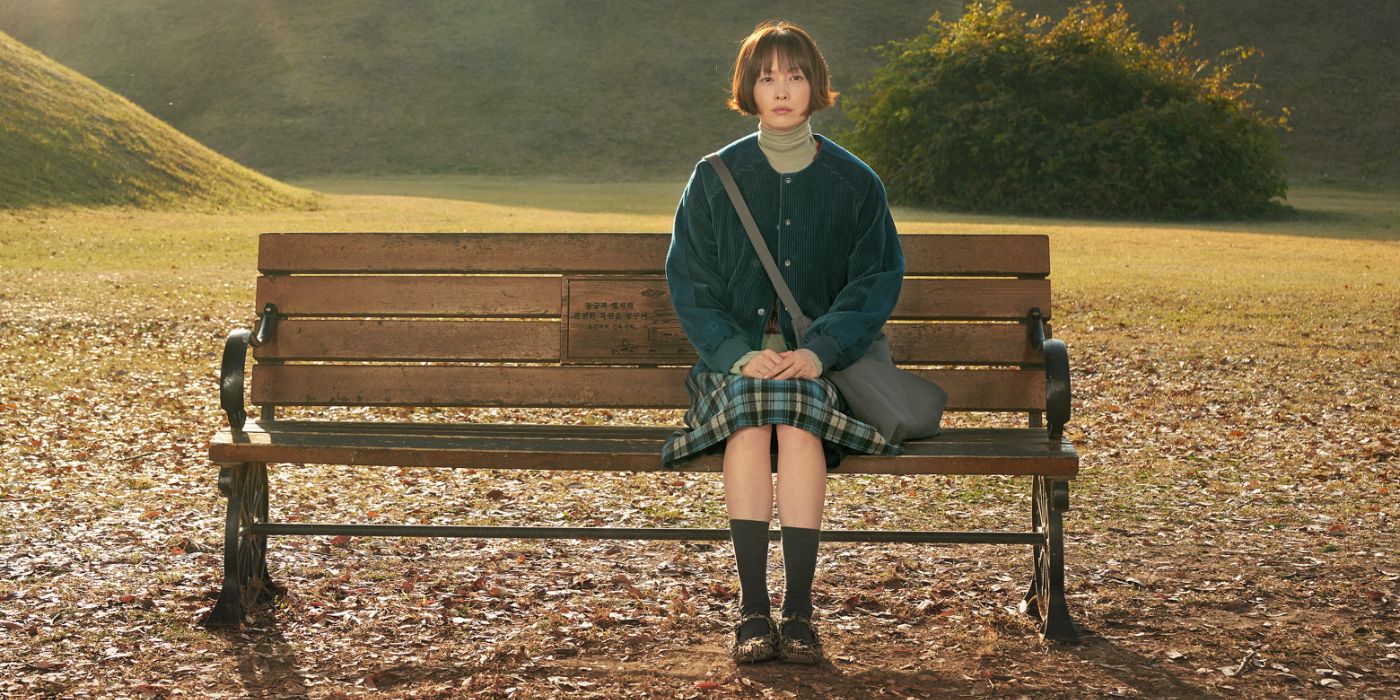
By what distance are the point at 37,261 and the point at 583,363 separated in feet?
50.9

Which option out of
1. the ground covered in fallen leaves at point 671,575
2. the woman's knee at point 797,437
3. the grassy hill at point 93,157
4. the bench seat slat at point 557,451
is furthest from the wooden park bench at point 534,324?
the grassy hill at point 93,157

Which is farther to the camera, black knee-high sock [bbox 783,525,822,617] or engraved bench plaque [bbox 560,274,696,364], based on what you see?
engraved bench plaque [bbox 560,274,696,364]

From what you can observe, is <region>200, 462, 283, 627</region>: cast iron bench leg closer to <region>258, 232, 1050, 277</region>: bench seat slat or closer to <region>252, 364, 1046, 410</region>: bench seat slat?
<region>252, 364, 1046, 410</region>: bench seat slat

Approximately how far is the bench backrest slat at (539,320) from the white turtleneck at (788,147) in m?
0.58

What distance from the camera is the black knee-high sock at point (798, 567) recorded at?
400cm

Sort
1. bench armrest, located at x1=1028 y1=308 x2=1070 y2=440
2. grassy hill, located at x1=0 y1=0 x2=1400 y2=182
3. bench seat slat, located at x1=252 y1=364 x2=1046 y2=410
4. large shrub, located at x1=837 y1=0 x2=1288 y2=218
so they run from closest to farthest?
1. bench armrest, located at x1=1028 y1=308 x2=1070 y2=440
2. bench seat slat, located at x1=252 y1=364 x2=1046 y2=410
3. large shrub, located at x1=837 y1=0 x2=1288 y2=218
4. grassy hill, located at x1=0 y1=0 x2=1400 y2=182

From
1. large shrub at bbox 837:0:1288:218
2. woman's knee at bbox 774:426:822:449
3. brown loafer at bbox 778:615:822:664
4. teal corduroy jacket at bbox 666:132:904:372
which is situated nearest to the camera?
brown loafer at bbox 778:615:822:664

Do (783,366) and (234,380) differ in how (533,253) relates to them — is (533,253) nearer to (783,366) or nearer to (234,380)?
(234,380)

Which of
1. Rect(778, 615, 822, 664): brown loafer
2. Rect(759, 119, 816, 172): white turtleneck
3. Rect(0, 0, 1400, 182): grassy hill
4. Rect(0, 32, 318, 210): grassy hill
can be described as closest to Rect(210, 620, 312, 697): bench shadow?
Rect(778, 615, 822, 664): brown loafer

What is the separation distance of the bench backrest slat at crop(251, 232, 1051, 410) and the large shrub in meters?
30.0

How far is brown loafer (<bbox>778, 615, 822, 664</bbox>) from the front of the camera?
395 cm

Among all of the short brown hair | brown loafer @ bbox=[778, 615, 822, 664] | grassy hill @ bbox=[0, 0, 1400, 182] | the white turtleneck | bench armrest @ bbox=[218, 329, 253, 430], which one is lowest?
brown loafer @ bbox=[778, 615, 822, 664]

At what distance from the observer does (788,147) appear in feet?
14.9

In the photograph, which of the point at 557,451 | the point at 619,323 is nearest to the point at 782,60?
the point at 619,323
